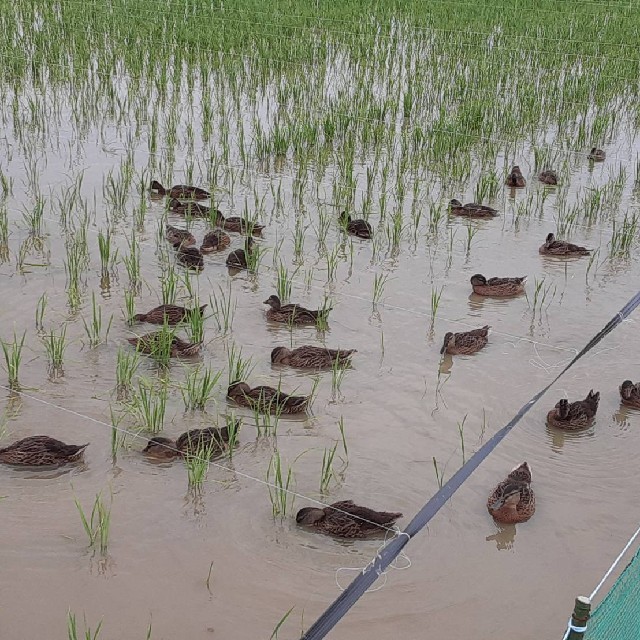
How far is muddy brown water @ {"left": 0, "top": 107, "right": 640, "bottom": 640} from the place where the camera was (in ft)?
11.1

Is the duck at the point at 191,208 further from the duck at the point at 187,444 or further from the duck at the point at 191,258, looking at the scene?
the duck at the point at 187,444

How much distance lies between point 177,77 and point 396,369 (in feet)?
22.8

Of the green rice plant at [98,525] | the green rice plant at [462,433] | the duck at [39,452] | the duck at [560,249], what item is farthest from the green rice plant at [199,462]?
the duck at [560,249]

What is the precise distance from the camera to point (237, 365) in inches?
183

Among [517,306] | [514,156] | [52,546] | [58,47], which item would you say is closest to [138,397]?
[52,546]

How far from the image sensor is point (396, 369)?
16.9 ft

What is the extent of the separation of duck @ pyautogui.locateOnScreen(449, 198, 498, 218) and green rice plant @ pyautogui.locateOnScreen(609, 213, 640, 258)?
3.06ft

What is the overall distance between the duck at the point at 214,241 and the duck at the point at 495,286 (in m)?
1.70

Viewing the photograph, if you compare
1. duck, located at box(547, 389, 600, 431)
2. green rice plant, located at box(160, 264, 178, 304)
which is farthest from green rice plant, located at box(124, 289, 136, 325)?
duck, located at box(547, 389, 600, 431)

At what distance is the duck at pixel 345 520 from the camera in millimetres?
3664

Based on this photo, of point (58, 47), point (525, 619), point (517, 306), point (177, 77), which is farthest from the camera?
point (58, 47)

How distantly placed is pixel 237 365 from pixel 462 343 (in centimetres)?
133

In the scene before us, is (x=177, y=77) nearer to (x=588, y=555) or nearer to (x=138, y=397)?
(x=138, y=397)

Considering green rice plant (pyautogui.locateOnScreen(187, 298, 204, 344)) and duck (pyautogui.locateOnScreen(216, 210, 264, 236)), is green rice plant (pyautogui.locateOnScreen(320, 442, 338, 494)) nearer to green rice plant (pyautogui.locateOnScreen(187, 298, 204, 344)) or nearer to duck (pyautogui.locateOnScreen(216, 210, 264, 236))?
green rice plant (pyautogui.locateOnScreen(187, 298, 204, 344))
